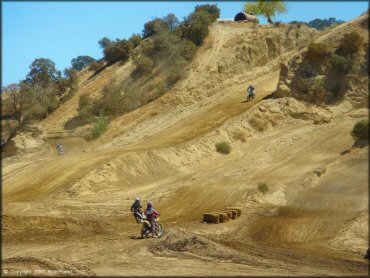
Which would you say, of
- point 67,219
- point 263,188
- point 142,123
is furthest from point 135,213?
point 142,123

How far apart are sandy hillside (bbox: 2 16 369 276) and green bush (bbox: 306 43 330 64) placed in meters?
1.59

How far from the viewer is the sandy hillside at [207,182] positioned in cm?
1595

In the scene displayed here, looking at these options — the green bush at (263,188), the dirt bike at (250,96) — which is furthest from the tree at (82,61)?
the green bush at (263,188)

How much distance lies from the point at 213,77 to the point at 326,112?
60.9 feet

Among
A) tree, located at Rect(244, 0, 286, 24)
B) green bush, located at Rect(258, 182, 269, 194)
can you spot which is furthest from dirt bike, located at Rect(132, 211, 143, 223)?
tree, located at Rect(244, 0, 286, 24)

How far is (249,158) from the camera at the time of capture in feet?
109

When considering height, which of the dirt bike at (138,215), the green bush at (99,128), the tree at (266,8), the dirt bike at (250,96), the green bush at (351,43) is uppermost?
the tree at (266,8)

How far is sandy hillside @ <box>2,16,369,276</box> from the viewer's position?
16.0 meters

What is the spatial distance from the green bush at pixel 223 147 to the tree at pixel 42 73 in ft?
98.4

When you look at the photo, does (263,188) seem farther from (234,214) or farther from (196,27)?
(196,27)

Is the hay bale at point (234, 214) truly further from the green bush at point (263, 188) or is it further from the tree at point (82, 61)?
the tree at point (82, 61)

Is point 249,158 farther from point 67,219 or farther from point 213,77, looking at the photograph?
point 213,77

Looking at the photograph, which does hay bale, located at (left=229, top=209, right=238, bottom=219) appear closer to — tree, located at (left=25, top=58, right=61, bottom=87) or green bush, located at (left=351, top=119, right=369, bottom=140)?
green bush, located at (left=351, top=119, right=369, bottom=140)

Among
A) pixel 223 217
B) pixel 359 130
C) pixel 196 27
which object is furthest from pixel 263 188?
pixel 196 27
